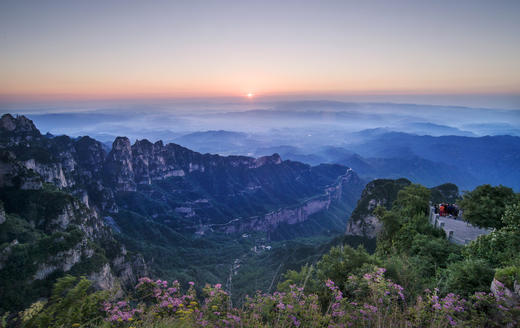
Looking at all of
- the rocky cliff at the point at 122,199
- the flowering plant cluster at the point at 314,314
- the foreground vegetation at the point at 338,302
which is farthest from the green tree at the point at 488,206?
the rocky cliff at the point at 122,199

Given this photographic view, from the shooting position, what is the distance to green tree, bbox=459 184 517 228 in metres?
16.0

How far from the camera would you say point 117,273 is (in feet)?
164

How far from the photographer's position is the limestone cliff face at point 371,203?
7300cm

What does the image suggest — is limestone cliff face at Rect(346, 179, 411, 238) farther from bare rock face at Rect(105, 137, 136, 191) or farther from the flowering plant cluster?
bare rock face at Rect(105, 137, 136, 191)

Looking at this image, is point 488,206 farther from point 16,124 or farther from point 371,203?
point 16,124

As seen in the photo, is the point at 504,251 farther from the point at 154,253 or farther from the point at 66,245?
the point at 154,253

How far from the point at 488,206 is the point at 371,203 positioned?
64392mm

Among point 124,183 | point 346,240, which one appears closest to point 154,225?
point 124,183

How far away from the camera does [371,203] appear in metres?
77.0

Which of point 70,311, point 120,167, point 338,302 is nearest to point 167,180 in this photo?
point 120,167

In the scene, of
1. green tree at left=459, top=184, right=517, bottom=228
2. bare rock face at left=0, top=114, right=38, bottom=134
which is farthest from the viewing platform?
bare rock face at left=0, top=114, right=38, bottom=134

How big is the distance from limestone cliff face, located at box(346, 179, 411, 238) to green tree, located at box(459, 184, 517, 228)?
191 feet

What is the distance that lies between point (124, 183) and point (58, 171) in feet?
133

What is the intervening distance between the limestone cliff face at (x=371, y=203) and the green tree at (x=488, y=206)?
191ft
